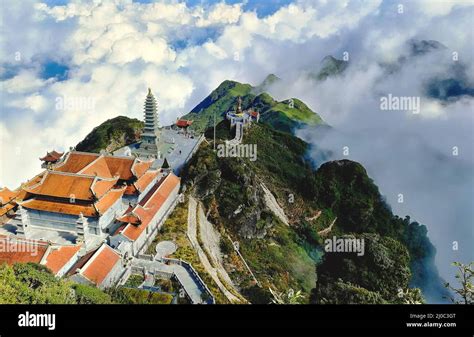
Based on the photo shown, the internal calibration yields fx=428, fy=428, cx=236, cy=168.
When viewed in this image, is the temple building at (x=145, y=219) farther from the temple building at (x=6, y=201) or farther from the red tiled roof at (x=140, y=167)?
the temple building at (x=6, y=201)

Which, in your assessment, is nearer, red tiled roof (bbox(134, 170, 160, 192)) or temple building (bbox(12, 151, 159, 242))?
temple building (bbox(12, 151, 159, 242))

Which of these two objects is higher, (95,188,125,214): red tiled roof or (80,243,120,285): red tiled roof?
(95,188,125,214): red tiled roof

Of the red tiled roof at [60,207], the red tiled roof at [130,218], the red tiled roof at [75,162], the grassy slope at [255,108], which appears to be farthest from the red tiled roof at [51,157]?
the grassy slope at [255,108]

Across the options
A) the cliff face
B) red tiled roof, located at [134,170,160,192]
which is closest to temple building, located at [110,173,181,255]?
red tiled roof, located at [134,170,160,192]

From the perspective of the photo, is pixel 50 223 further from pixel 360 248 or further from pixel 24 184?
pixel 360 248

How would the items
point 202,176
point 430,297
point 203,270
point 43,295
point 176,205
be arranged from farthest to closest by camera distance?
point 430,297, point 202,176, point 176,205, point 203,270, point 43,295

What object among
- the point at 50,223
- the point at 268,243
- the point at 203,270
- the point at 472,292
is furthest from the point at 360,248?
the point at 50,223

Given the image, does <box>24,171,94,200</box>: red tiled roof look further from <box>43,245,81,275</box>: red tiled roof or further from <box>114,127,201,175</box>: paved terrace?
<box>114,127,201,175</box>: paved terrace

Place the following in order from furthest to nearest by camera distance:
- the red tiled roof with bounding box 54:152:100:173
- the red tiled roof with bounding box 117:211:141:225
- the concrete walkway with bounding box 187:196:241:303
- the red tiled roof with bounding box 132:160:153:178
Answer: the red tiled roof with bounding box 132:160:153:178
the red tiled roof with bounding box 54:152:100:173
the red tiled roof with bounding box 117:211:141:225
the concrete walkway with bounding box 187:196:241:303
